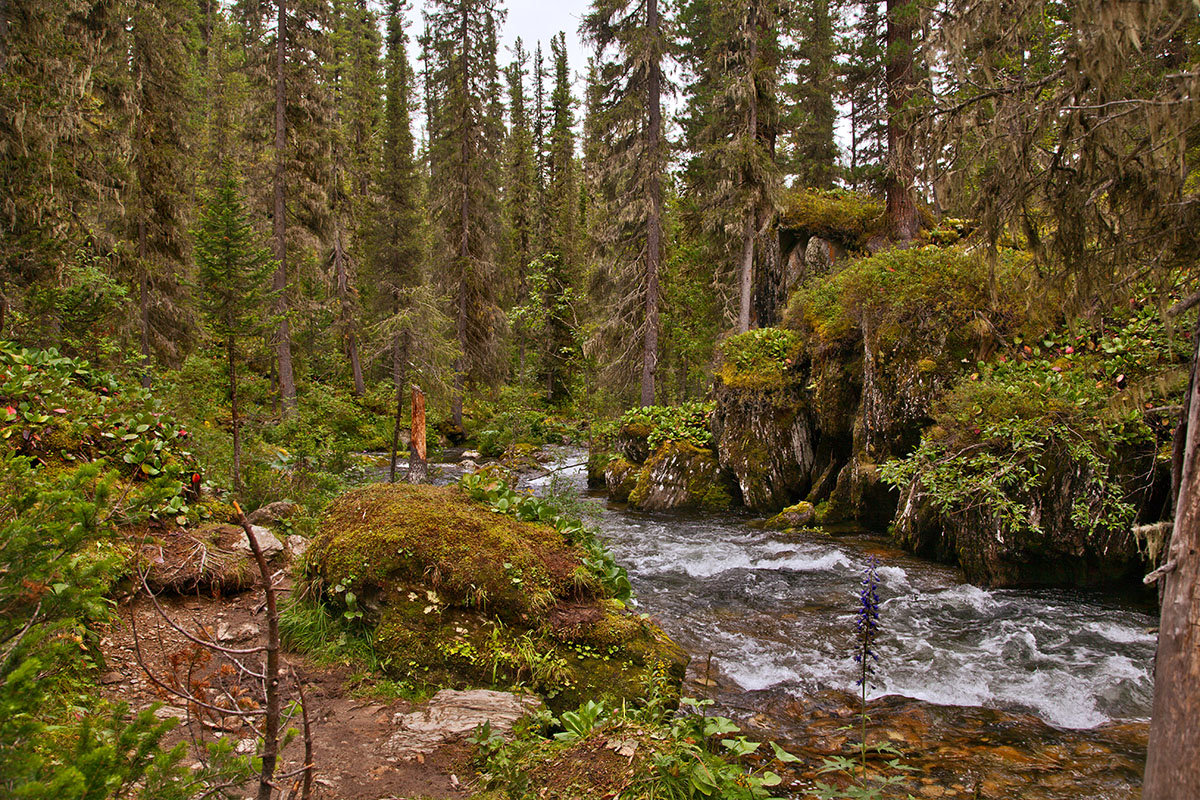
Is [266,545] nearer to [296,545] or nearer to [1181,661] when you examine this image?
[296,545]

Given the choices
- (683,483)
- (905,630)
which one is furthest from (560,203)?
(905,630)

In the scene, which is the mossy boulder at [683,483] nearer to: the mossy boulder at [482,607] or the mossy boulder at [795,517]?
the mossy boulder at [795,517]

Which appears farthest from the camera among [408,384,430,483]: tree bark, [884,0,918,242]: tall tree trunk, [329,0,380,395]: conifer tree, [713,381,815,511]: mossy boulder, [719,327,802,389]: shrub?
[329,0,380,395]: conifer tree

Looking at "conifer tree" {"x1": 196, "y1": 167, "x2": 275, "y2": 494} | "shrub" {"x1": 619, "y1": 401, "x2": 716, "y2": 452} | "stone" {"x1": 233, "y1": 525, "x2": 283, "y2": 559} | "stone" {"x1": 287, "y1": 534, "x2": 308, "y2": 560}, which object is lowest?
"stone" {"x1": 287, "y1": 534, "x2": 308, "y2": 560}

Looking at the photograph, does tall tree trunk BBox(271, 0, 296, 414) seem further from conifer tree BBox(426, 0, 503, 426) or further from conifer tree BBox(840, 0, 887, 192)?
conifer tree BBox(840, 0, 887, 192)

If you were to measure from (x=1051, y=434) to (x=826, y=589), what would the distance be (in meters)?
3.34

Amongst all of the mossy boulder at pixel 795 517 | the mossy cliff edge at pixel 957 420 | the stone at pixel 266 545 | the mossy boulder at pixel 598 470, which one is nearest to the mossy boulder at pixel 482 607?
the stone at pixel 266 545

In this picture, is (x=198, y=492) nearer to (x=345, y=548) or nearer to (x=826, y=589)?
(x=345, y=548)

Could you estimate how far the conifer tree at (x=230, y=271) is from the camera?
809 cm

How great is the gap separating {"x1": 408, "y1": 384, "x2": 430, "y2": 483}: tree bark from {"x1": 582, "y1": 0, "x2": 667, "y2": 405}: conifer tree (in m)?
7.94

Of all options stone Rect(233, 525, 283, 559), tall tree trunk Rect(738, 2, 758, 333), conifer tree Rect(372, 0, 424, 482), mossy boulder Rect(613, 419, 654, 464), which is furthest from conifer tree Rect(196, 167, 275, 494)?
conifer tree Rect(372, 0, 424, 482)

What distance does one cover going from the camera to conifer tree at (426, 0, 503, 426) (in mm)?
21969

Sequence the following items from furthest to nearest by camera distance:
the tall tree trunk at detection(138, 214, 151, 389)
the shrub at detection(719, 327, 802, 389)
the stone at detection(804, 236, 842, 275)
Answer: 1. the stone at detection(804, 236, 842, 275)
2. the tall tree trunk at detection(138, 214, 151, 389)
3. the shrub at detection(719, 327, 802, 389)

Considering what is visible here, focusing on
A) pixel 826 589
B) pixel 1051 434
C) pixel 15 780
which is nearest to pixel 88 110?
pixel 15 780
